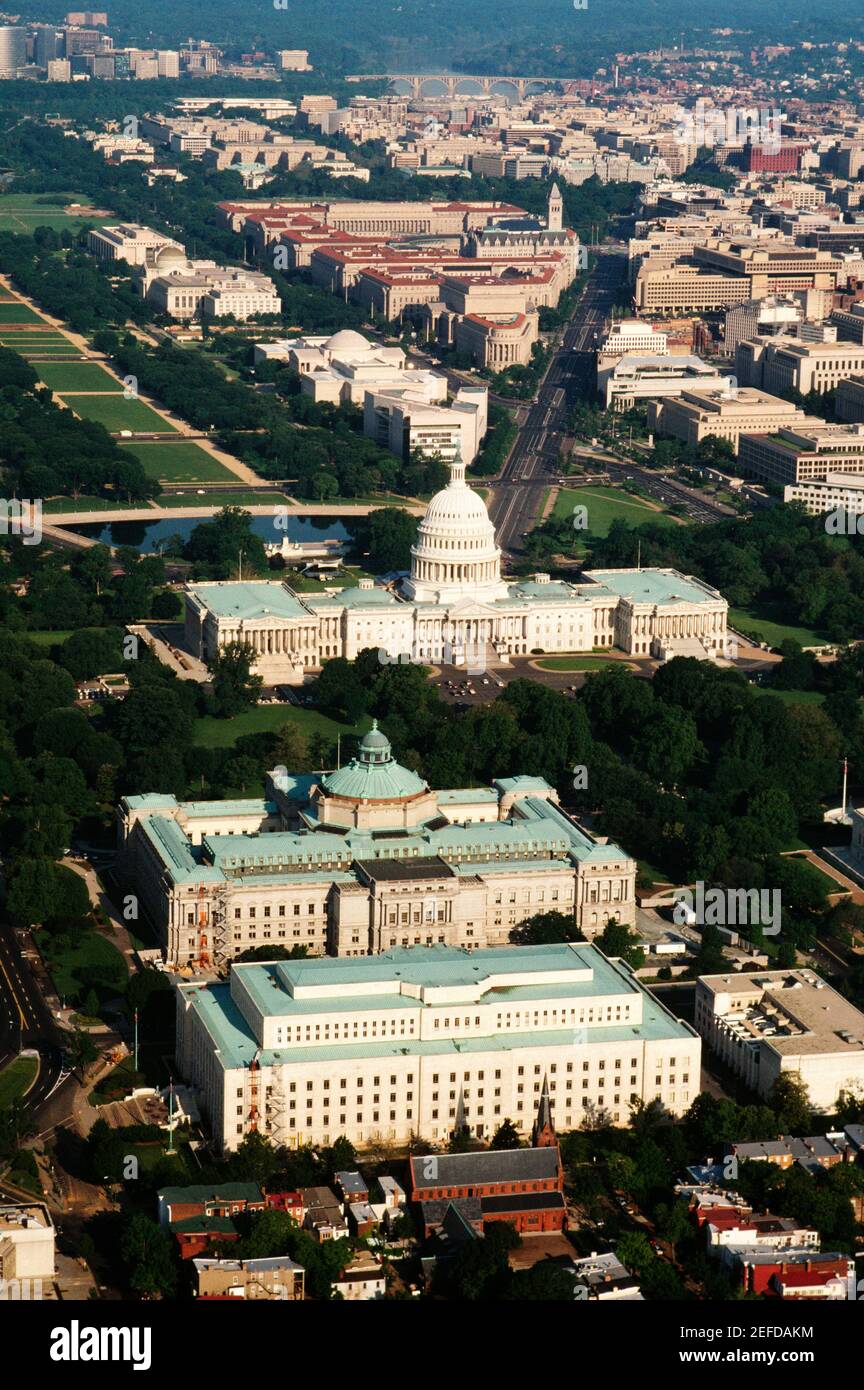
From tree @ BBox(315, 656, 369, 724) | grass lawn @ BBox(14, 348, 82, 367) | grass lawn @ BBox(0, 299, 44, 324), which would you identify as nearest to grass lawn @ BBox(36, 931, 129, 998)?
tree @ BBox(315, 656, 369, 724)

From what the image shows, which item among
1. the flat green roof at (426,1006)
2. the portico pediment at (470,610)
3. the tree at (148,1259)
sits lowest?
the portico pediment at (470,610)

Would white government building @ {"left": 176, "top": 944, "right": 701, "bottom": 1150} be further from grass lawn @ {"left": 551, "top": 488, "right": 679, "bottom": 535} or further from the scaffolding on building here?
grass lawn @ {"left": 551, "top": 488, "right": 679, "bottom": 535}

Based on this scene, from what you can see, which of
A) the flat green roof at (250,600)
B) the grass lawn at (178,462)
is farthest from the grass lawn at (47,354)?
the flat green roof at (250,600)

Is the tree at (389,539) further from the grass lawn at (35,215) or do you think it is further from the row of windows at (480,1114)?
the grass lawn at (35,215)

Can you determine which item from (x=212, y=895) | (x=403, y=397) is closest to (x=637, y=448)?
(x=403, y=397)

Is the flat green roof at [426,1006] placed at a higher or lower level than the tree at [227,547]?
higher

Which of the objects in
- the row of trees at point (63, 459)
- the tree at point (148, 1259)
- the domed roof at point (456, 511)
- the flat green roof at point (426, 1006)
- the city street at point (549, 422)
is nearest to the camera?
the tree at point (148, 1259)

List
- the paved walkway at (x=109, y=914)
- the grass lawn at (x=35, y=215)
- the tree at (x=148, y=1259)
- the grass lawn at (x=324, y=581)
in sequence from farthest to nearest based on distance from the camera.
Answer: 1. the grass lawn at (x=35, y=215)
2. the grass lawn at (x=324, y=581)
3. the paved walkway at (x=109, y=914)
4. the tree at (x=148, y=1259)

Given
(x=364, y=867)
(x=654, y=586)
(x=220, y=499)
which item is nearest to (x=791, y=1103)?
(x=364, y=867)
